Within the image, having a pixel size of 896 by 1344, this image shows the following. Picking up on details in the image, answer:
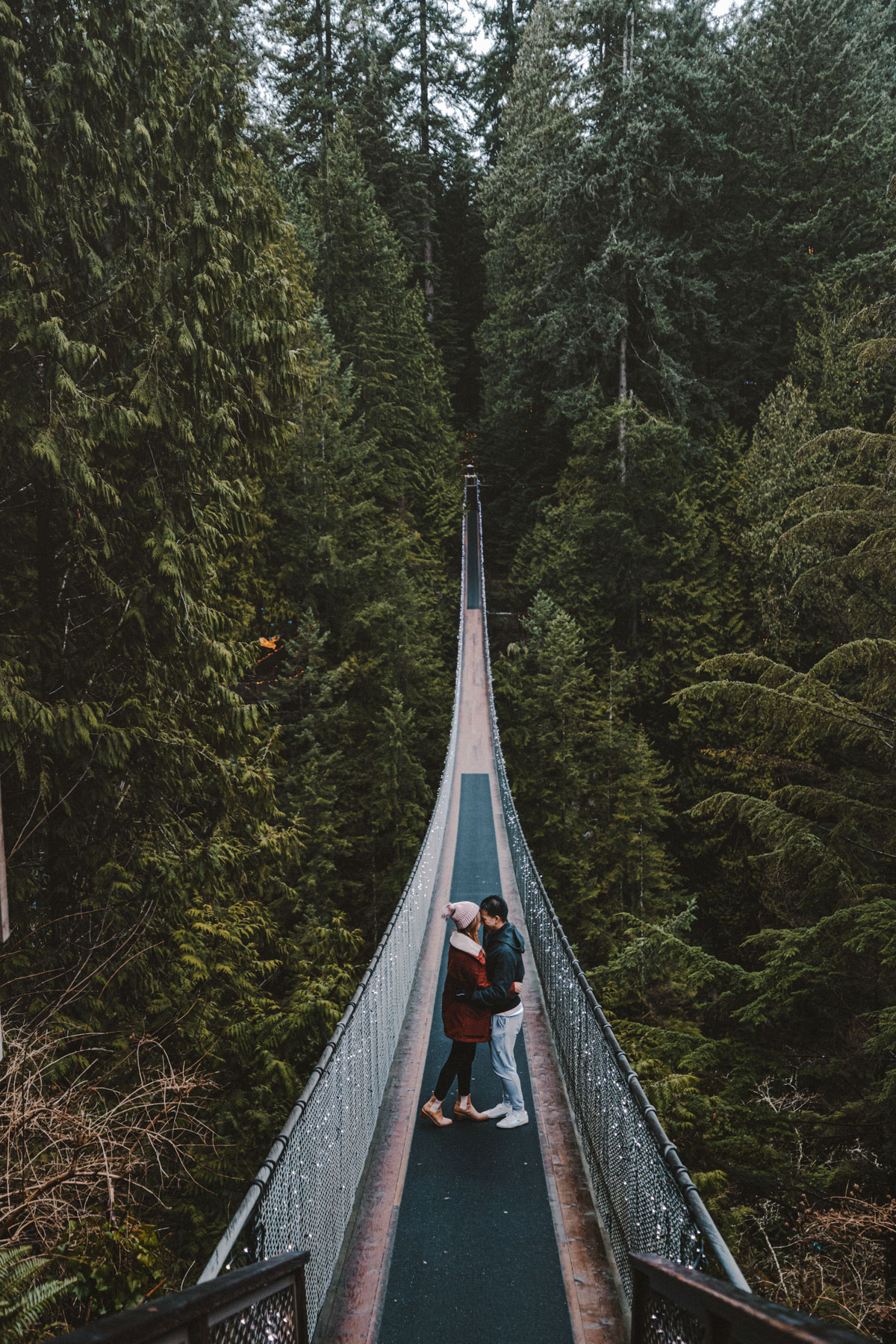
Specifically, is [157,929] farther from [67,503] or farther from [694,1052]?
[694,1052]

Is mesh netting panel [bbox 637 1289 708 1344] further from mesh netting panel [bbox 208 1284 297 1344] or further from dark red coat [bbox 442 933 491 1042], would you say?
dark red coat [bbox 442 933 491 1042]

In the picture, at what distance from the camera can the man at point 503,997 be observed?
172 inches

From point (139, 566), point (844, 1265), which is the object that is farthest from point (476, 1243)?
point (139, 566)

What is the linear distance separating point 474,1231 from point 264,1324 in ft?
6.49

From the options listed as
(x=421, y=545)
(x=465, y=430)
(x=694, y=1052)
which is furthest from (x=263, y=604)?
(x=465, y=430)

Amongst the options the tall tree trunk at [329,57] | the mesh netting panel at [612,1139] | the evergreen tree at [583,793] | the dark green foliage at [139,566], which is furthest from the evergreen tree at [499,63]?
the mesh netting panel at [612,1139]

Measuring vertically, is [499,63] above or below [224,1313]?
above

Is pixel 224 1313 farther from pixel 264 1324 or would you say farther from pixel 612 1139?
pixel 612 1139

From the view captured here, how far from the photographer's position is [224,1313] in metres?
1.81

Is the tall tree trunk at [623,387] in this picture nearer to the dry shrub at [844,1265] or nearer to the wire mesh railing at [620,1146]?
the wire mesh railing at [620,1146]

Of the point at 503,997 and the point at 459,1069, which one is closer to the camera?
the point at 503,997

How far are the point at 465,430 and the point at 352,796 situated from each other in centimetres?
2479

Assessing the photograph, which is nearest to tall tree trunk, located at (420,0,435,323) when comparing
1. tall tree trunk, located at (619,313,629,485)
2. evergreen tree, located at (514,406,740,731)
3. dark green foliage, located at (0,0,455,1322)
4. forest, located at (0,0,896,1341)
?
forest, located at (0,0,896,1341)

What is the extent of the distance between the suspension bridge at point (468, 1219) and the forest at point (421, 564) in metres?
0.75
